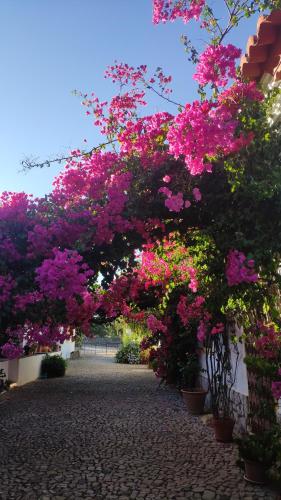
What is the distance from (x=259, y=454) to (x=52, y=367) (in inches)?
478

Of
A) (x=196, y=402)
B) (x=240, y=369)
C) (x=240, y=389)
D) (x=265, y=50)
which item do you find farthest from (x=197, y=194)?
(x=196, y=402)

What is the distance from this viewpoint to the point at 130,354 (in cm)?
2158

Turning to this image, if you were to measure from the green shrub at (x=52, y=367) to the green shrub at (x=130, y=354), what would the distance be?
6221 millimetres

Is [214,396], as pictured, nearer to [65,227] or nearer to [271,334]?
[271,334]

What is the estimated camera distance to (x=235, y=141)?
3.51m

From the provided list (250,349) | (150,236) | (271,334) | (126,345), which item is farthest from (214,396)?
(126,345)

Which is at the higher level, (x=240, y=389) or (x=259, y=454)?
(x=240, y=389)

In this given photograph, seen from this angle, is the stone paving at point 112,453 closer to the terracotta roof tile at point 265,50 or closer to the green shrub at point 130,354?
the terracotta roof tile at point 265,50

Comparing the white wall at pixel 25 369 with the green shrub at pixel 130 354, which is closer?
the white wall at pixel 25 369

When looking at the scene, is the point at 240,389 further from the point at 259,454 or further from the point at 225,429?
the point at 259,454

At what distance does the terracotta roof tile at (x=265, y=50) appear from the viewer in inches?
163

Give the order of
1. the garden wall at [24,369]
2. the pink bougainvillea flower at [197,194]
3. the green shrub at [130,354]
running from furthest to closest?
the green shrub at [130,354] → the garden wall at [24,369] → the pink bougainvillea flower at [197,194]

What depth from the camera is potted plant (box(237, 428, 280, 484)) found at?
416cm

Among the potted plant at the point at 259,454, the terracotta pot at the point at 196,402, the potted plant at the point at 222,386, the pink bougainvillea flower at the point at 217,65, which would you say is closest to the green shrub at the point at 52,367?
the terracotta pot at the point at 196,402
